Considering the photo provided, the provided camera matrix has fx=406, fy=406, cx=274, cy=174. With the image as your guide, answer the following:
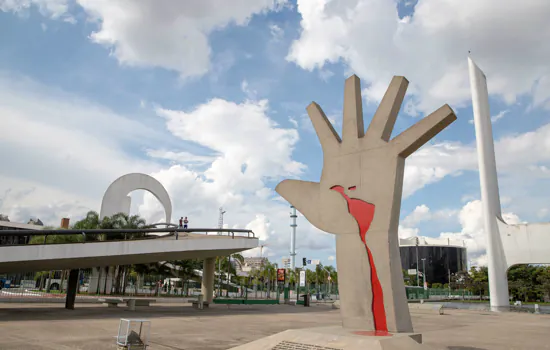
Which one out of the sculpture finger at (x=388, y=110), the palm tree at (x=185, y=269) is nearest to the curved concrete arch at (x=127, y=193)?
the palm tree at (x=185, y=269)

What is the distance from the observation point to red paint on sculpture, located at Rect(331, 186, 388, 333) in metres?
9.67

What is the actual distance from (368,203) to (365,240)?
3.05 ft

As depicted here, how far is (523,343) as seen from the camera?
13570 mm

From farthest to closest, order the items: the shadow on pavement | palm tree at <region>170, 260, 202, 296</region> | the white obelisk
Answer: palm tree at <region>170, 260, 202, 296</region>
the white obelisk
the shadow on pavement

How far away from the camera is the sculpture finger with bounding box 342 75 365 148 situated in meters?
11.1

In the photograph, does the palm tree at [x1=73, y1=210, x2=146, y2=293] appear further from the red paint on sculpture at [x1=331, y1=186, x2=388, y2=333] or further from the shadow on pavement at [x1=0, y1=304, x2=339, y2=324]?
the red paint on sculpture at [x1=331, y1=186, x2=388, y2=333]

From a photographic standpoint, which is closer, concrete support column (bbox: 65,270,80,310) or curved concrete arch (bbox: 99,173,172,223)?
concrete support column (bbox: 65,270,80,310)

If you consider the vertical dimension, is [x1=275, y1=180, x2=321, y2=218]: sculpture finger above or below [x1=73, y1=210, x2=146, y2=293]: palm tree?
below

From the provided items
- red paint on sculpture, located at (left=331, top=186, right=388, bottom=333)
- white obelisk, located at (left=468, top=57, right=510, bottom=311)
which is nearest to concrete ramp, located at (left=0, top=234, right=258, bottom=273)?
red paint on sculpture, located at (left=331, top=186, right=388, bottom=333)

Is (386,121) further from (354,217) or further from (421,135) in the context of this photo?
(354,217)

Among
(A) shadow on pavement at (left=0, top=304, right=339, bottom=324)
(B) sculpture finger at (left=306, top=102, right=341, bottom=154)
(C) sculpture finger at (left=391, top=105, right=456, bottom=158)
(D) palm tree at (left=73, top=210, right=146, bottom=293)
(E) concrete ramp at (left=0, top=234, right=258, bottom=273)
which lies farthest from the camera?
(D) palm tree at (left=73, top=210, right=146, bottom=293)

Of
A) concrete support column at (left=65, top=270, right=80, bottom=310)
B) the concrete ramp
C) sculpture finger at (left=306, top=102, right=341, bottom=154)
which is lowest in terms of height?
concrete support column at (left=65, top=270, right=80, bottom=310)

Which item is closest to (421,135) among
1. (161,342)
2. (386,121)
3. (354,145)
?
(386,121)

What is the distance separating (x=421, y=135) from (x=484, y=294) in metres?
80.4
